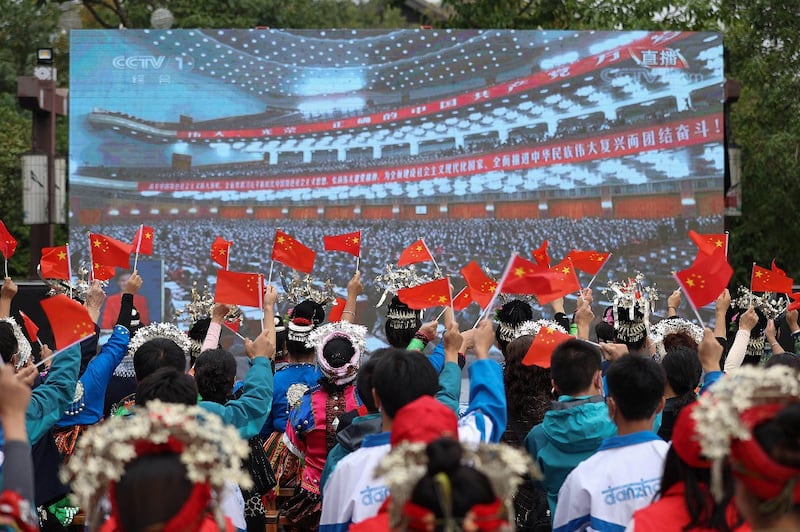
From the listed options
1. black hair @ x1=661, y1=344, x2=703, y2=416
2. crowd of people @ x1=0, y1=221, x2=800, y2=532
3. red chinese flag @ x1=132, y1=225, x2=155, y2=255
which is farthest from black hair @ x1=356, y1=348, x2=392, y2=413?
red chinese flag @ x1=132, y1=225, x2=155, y2=255

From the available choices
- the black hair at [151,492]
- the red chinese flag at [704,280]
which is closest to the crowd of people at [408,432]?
the black hair at [151,492]

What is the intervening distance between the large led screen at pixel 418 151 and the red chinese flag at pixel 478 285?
6.89m

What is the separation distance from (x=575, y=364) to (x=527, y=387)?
0.91m

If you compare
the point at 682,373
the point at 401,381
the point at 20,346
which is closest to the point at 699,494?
the point at 401,381

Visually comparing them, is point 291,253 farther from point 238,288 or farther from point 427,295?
point 427,295

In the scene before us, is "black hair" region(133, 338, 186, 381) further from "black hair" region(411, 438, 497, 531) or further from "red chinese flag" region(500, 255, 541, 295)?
"black hair" region(411, 438, 497, 531)

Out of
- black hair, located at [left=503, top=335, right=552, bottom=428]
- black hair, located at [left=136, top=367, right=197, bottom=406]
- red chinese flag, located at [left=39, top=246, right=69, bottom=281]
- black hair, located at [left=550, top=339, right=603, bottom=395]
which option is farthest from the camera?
red chinese flag, located at [left=39, top=246, right=69, bottom=281]

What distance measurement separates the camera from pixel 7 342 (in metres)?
4.76

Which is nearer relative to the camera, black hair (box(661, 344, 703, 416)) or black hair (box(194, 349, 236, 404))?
black hair (box(661, 344, 703, 416))

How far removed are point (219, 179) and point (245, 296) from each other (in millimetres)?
7339

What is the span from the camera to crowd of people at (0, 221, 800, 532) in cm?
257

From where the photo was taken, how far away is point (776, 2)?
15648 millimetres

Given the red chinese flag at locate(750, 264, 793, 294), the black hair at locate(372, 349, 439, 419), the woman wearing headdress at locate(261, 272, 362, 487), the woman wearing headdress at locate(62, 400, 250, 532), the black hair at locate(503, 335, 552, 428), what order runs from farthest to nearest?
the red chinese flag at locate(750, 264, 793, 294) → the woman wearing headdress at locate(261, 272, 362, 487) → the black hair at locate(503, 335, 552, 428) → the black hair at locate(372, 349, 439, 419) → the woman wearing headdress at locate(62, 400, 250, 532)

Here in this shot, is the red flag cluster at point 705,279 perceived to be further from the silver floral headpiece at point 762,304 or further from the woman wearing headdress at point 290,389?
the silver floral headpiece at point 762,304
